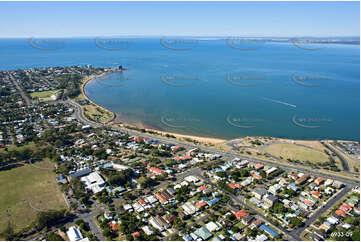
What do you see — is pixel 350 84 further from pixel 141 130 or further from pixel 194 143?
pixel 141 130

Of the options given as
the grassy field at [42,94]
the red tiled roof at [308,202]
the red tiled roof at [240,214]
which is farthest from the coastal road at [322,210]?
the grassy field at [42,94]

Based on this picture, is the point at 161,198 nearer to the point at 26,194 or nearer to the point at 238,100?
the point at 26,194

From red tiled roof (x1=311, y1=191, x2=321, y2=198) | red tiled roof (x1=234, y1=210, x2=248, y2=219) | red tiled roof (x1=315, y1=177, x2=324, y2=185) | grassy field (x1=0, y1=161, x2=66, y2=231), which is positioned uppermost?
red tiled roof (x1=315, y1=177, x2=324, y2=185)

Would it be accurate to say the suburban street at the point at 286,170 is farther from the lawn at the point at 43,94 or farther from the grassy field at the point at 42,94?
the lawn at the point at 43,94

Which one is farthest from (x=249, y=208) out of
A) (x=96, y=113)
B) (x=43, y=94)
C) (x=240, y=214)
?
(x=43, y=94)

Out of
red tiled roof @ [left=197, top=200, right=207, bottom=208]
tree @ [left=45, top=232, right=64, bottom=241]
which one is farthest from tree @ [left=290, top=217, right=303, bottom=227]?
tree @ [left=45, top=232, right=64, bottom=241]

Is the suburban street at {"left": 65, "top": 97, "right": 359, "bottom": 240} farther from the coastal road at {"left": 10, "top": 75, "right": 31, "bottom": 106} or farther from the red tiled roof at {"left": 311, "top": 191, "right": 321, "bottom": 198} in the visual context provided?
the coastal road at {"left": 10, "top": 75, "right": 31, "bottom": 106}
